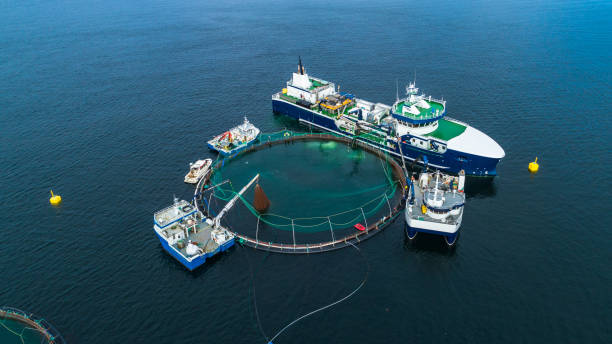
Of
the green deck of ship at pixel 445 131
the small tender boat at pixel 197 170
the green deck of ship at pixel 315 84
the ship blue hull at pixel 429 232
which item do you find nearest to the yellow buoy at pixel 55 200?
the small tender boat at pixel 197 170

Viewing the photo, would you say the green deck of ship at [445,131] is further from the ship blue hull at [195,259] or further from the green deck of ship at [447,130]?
the ship blue hull at [195,259]

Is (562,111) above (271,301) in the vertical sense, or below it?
above

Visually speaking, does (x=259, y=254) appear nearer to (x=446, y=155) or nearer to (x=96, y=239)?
(x=96, y=239)

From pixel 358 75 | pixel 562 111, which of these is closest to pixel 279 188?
pixel 358 75

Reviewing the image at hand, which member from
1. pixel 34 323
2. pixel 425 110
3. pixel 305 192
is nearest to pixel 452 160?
pixel 425 110

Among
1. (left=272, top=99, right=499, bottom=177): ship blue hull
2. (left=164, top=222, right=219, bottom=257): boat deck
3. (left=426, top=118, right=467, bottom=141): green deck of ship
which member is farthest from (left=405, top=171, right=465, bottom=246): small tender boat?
(left=164, top=222, right=219, bottom=257): boat deck

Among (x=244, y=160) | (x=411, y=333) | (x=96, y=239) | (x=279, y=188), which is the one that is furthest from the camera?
(x=244, y=160)

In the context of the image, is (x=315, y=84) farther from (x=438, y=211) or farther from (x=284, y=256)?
(x=284, y=256)

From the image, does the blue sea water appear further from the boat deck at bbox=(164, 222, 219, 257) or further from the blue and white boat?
the boat deck at bbox=(164, 222, 219, 257)
